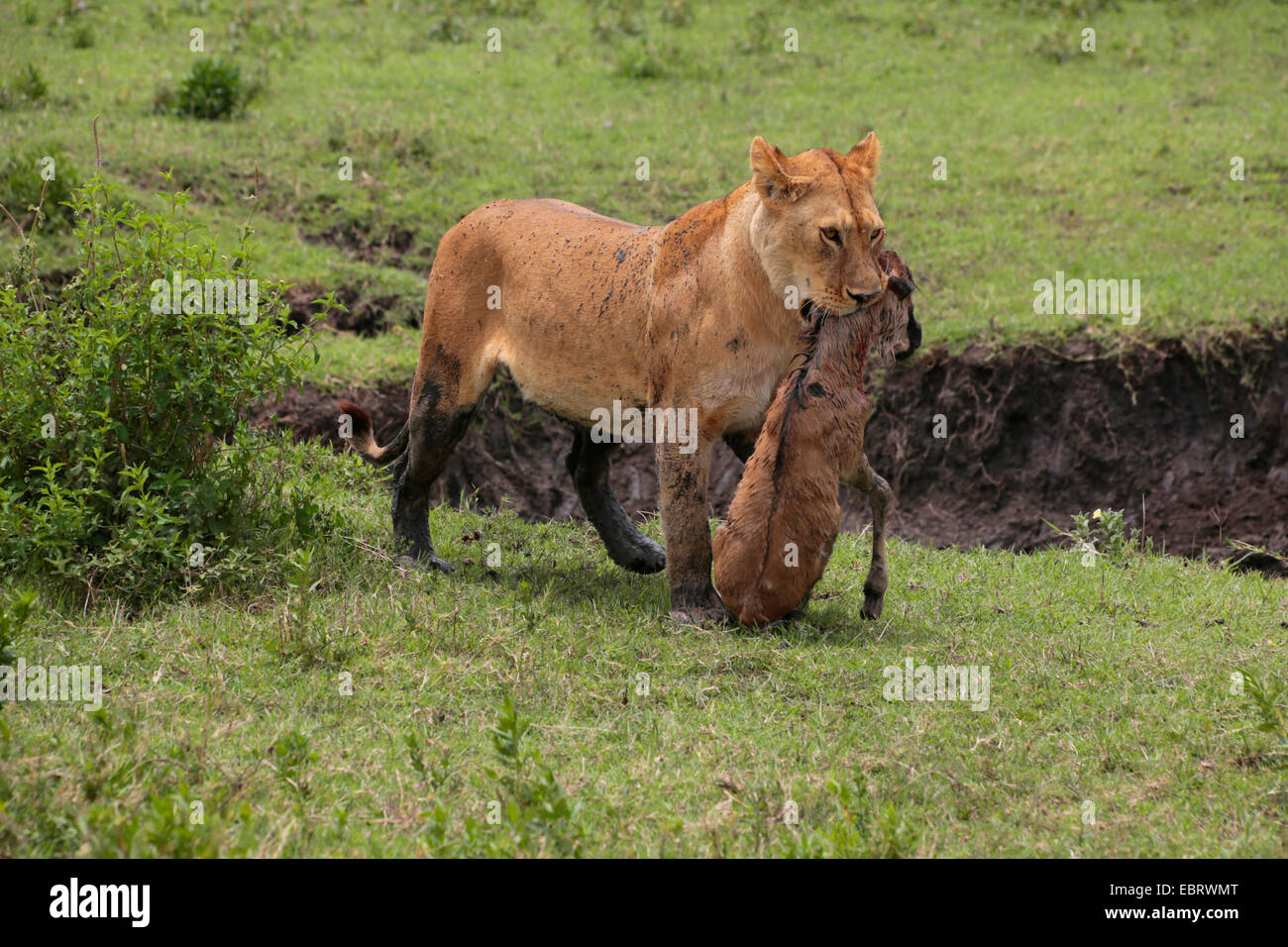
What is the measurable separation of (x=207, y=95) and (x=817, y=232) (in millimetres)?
9678

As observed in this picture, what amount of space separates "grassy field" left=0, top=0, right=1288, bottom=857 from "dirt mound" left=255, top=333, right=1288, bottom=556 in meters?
0.31

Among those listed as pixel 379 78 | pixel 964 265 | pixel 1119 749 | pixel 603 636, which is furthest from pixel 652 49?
pixel 1119 749

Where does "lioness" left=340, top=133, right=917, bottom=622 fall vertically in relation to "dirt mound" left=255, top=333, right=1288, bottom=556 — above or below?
above

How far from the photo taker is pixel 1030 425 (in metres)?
10.1

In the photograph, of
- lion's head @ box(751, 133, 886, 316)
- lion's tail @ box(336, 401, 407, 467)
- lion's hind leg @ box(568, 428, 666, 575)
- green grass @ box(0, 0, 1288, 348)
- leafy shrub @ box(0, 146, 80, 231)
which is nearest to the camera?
lion's head @ box(751, 133, 886, 316)

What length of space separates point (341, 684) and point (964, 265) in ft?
25.5

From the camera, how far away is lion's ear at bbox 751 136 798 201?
19.3 ft

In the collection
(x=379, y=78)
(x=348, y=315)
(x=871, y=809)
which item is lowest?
(x=871, y=809)

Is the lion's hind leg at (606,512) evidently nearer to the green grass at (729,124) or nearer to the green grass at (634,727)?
the green grass at (634,727)

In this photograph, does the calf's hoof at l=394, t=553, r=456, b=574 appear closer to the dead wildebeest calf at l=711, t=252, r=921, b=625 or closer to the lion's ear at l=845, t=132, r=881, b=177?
the dead wildebeest calf at l=711, t=252, r=921, b=625

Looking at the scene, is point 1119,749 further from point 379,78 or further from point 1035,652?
point 379,78

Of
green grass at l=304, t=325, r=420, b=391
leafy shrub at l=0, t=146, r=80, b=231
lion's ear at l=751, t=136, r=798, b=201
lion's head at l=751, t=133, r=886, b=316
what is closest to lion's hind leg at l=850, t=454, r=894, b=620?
lion's head at l=751, t=133, r=886, b=316

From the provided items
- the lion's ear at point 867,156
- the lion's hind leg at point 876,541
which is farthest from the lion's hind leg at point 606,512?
the lion's ear at point 867,156

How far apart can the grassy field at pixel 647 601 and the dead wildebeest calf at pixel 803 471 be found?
277 millimetres
